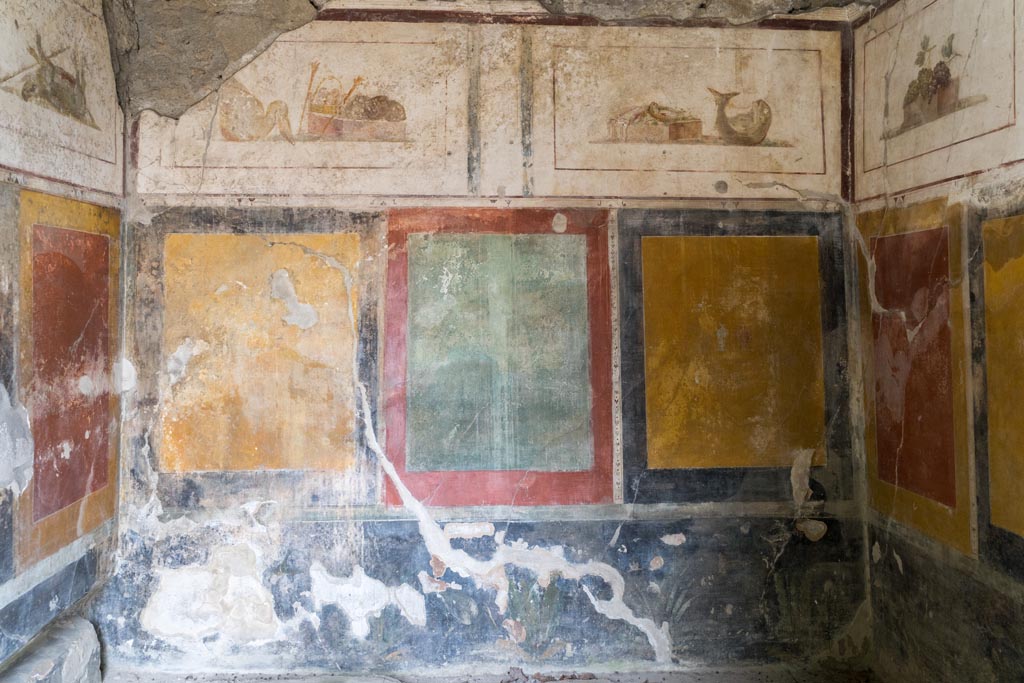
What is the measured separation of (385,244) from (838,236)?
2053 millimetres

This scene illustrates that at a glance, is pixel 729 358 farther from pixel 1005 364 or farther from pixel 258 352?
pixel 258 352

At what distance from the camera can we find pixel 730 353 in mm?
3172

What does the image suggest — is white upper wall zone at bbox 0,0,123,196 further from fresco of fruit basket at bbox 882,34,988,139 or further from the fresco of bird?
fresco of fruit basket at bbox 882,34,988,139

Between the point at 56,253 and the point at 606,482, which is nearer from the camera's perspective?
the point at 56,253

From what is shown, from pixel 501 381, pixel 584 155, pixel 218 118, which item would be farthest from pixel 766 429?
pixel 218 118

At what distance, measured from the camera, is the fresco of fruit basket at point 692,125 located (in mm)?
3191

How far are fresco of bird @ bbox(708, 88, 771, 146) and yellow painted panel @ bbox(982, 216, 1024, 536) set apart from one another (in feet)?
3.56

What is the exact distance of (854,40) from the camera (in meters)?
3.23

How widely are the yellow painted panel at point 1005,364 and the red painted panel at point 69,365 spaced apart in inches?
131

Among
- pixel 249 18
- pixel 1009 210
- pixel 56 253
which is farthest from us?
pixel 249 18

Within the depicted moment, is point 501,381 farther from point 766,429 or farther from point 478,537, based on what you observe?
point 766,429

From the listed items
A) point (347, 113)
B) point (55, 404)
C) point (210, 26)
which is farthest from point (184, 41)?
point (55, 404)

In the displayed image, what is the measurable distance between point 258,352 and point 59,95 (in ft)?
3.98

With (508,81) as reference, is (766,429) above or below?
below
